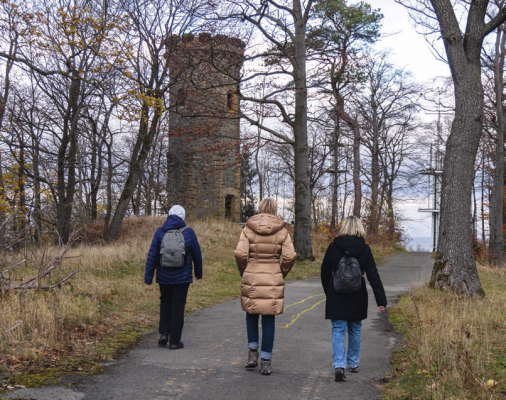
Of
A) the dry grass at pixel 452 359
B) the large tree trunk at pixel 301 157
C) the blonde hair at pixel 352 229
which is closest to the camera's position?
the dry grass at pixel 452 359

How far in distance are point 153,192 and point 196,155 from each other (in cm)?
1084

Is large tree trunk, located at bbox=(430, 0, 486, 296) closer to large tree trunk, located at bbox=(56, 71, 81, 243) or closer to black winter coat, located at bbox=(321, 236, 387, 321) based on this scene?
black winter coat, located at bbox=(321, 236, 387, 321)

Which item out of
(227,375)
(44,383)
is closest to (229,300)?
(227,375)

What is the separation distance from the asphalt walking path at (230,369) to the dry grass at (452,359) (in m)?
0.30

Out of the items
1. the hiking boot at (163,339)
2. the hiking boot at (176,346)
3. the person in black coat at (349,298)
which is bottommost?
the hiking boot at (176,346)

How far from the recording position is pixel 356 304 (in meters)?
5.03

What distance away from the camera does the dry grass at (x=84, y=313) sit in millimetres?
5176

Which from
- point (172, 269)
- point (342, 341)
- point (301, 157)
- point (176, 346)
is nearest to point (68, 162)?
point (301, 157)

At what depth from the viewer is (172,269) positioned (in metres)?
6.17

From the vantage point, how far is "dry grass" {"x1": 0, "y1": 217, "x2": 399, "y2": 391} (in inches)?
204

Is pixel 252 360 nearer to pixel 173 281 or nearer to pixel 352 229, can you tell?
pixel 173 281

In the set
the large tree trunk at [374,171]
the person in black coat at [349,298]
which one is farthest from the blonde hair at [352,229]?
the large tree trunk at [374,171]

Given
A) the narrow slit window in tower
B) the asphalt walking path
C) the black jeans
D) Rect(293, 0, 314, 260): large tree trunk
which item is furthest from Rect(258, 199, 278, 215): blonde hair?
the narrow slit window in tower

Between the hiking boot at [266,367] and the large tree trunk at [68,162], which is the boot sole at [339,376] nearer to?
the hiking boot at [266,367]
